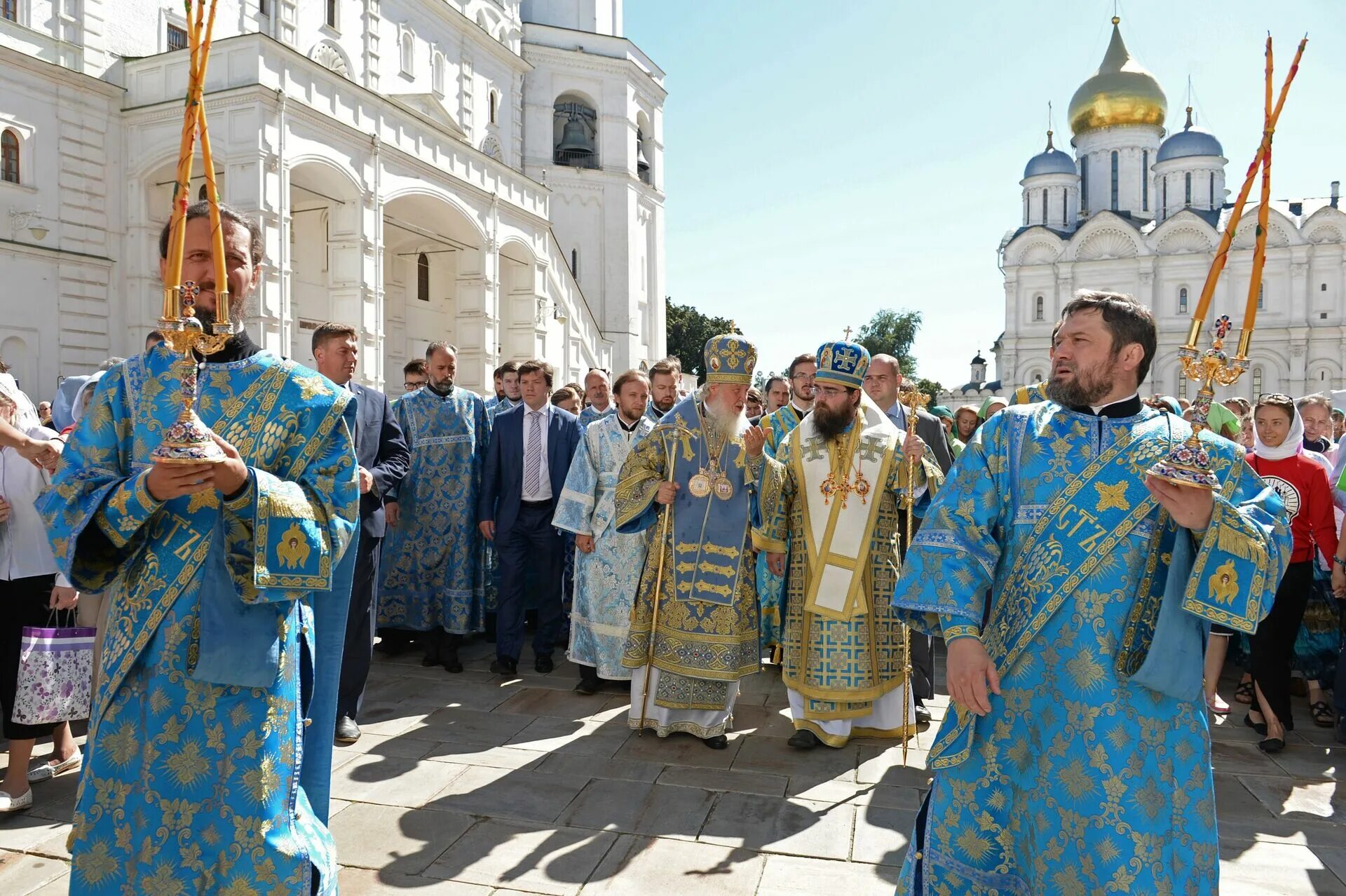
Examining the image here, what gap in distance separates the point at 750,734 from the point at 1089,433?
3.05 metres

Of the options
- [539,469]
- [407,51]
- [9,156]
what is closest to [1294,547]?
[539,469]

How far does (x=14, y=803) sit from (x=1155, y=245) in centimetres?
5396

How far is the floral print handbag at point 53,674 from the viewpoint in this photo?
3.75 metres

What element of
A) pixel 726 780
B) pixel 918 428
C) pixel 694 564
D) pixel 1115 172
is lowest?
pixel 726 780

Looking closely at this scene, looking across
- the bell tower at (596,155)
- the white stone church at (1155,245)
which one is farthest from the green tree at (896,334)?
the bell tower at (596,155)

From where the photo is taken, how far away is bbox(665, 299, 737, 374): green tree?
51812 mm

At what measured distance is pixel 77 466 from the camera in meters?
2.17

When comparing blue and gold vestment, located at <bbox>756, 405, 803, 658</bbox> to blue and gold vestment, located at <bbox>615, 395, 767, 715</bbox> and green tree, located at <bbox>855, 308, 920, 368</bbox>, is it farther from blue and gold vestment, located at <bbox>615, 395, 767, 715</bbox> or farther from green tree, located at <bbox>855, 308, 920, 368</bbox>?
green tree, located at <bbox>855, 308, 920, 368</bbox>

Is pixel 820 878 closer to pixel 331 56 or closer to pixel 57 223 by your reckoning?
pixel 57 223

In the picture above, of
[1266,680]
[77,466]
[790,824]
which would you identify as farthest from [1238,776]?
[77,466]

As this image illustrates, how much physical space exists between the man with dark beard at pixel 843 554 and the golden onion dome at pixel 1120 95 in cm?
5297

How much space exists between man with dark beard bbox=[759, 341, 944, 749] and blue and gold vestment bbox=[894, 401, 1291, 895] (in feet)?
7.37

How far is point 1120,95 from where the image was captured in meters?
49.2

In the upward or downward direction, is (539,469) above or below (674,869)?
above
